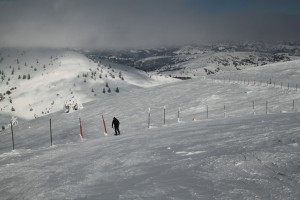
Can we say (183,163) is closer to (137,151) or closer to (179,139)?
(137,151)

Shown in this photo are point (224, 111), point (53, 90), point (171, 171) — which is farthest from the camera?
point (53, 90)

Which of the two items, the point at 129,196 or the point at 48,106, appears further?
the point at 48,106

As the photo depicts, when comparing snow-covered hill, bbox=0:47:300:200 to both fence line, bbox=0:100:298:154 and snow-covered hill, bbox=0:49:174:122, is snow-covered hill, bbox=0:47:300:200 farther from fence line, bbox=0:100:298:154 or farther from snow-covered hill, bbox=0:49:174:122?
snow-covered hill, bbox=0:49:174:122

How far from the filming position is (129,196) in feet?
33.7

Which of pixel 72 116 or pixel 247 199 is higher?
pixel 247 199

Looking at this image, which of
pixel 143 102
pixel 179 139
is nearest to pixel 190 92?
pixel 143 102

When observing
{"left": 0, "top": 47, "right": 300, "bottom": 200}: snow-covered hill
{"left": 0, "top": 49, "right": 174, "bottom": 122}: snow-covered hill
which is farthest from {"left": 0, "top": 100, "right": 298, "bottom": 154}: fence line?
{"left": 0, "top": 49, "right": 174, "bottom": 122}: snow-covered hill

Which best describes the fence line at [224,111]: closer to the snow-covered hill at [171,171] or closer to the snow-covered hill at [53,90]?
the snow-covered hill at [171,171]

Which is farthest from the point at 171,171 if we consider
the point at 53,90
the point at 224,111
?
the point at 53,90

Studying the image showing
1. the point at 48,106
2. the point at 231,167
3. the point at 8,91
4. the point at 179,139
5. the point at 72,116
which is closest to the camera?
the point at 231,167

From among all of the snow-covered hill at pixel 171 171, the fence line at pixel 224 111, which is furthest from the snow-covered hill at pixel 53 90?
the snow-covered hill at pixel 171 171

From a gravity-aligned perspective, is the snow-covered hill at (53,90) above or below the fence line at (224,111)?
below

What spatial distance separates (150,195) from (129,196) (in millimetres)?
601

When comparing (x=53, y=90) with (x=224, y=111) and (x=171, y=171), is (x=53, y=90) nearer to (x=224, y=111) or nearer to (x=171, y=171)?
(x=224, y=111)
